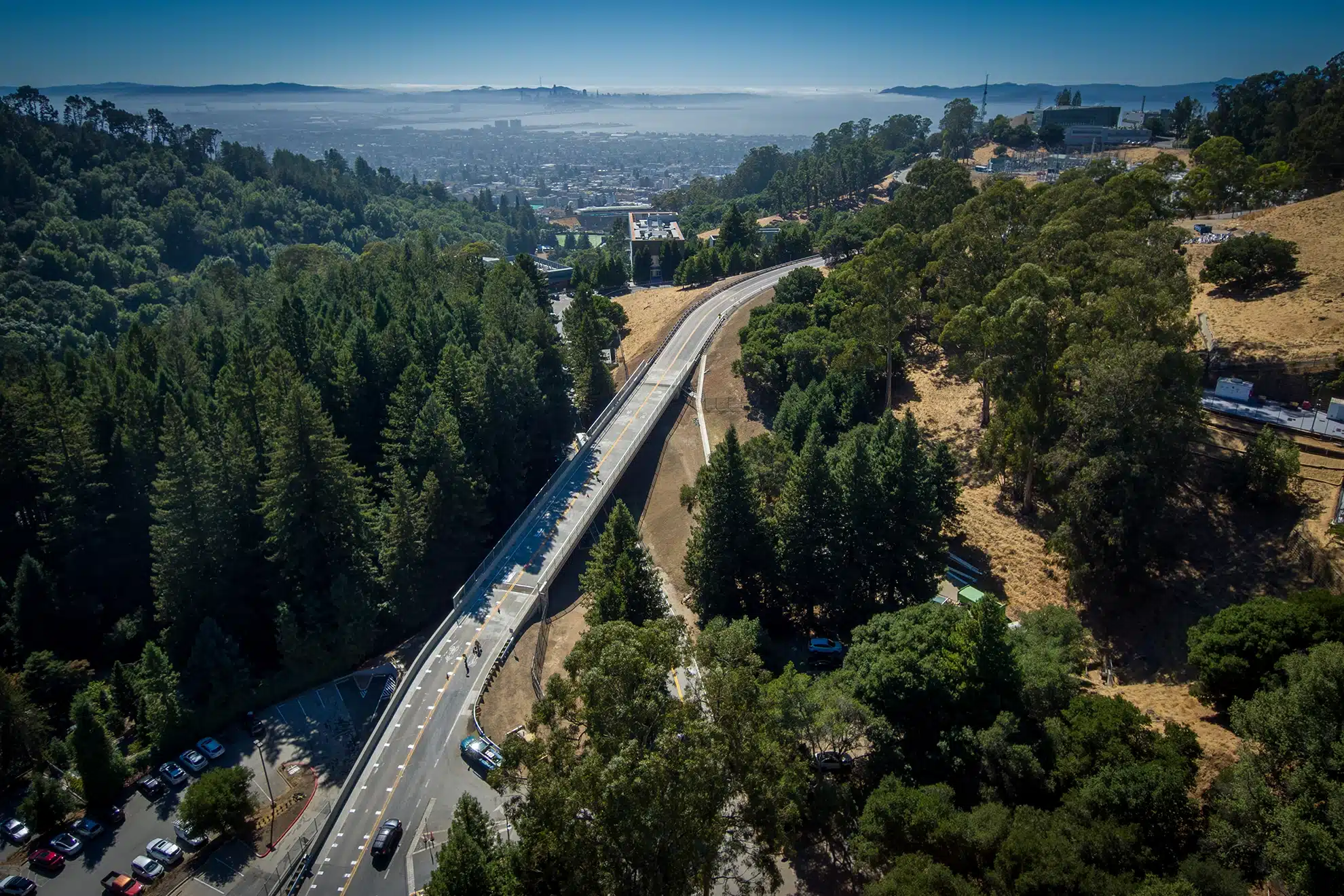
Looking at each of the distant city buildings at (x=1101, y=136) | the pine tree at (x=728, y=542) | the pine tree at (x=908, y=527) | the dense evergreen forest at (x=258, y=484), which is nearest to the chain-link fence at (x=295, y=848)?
the dense evergreen forest at (x=258, y=484)

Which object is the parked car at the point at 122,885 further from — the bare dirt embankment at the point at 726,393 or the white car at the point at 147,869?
the bare dirt embankment at the point at 726,393

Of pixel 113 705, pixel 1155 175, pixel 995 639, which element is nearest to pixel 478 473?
pixel 113 705

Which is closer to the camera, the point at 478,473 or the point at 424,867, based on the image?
the point at 424,867

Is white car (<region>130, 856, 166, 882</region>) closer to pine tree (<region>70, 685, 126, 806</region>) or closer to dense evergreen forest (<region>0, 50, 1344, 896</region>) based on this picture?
pine tree (<region>70, 685, 126, 806</region>)

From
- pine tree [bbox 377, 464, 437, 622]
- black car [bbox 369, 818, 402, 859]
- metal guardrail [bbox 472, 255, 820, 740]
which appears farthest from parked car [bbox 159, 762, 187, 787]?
metal guardrail [bbox 472, 255, 820, 740]

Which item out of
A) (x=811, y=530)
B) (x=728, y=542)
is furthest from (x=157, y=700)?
(x=811, y=530)

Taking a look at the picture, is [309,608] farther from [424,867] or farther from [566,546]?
[424,867]

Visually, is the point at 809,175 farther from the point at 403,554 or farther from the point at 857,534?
the point at 403,554
